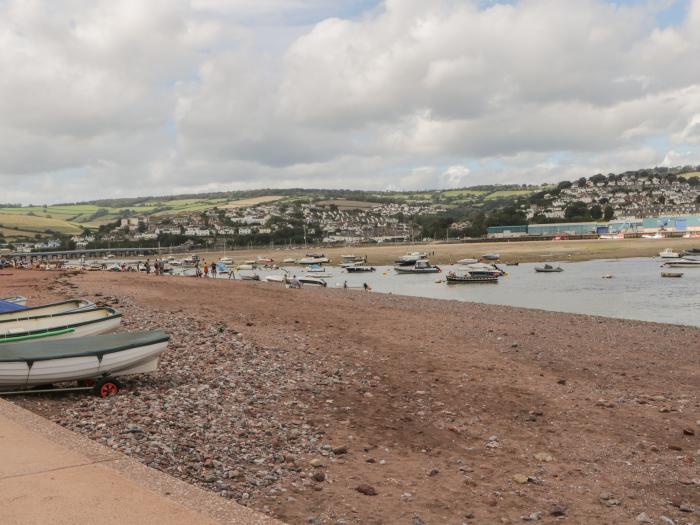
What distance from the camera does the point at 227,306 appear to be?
2641 centimetres

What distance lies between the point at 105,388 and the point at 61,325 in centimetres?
430

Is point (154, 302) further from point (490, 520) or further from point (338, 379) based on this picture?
point (490, 520)

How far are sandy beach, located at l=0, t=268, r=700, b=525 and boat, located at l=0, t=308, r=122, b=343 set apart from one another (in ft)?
5.65

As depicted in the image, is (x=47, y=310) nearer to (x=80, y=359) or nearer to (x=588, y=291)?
(x=80, y=359)

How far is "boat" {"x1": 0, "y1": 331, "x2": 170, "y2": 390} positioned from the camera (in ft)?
34.3

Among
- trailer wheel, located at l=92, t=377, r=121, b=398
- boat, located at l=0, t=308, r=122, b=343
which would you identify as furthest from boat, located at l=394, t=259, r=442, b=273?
trailer wheel, located at l=92, t=377, r=121, b=398

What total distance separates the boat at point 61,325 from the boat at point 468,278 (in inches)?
1925

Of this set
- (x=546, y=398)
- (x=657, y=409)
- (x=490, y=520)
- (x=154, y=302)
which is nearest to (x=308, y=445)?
(x=490, y=520)

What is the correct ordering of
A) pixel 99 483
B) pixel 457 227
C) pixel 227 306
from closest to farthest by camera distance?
1. pixel 99 483
2. pixel 227 306
3. pixel 457 227

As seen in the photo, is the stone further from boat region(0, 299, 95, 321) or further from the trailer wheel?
boat region(0, 299, 95, 321)

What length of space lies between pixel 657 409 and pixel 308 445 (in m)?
7.16

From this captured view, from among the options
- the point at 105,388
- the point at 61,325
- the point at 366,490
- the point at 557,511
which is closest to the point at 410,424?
the point at 366,490

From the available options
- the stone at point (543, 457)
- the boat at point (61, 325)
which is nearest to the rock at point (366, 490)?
the stone at point (543, 457)

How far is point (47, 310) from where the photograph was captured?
1744 cm
